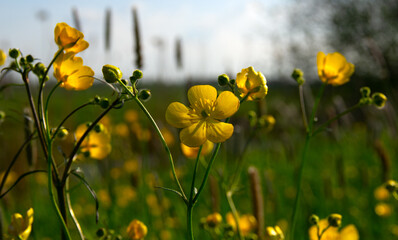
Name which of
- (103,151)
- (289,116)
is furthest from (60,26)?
(289,116)

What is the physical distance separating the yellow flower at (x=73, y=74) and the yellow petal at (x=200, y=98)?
22cm

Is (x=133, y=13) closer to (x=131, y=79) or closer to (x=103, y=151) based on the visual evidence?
(x=103, y=151)

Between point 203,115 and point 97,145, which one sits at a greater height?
point 203,115

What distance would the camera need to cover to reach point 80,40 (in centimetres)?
80

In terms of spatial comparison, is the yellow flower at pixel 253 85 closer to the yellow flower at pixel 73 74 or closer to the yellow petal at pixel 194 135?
the yellow petal at pixel 194 135

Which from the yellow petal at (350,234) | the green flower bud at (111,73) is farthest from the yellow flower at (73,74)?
the yellow petal at (350,234)

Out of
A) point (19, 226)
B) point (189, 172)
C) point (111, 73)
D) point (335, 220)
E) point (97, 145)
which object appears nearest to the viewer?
point (111, 73)

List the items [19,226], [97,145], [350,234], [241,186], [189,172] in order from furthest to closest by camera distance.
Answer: [189,172]
[241,186]
[350,234]
[97,145]
[19,226]

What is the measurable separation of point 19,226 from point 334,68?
2.82 ft

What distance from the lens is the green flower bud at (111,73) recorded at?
70cm

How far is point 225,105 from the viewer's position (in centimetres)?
74

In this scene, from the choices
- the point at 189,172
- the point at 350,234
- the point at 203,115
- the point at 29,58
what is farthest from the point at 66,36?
the point at 189,172

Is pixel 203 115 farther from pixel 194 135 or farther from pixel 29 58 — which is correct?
pixel 29 58

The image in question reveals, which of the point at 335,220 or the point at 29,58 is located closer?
the point at 29,58
